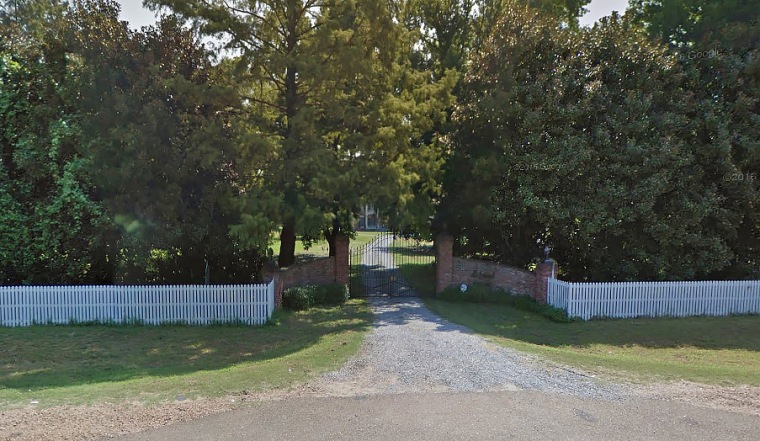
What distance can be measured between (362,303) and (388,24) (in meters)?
7.45

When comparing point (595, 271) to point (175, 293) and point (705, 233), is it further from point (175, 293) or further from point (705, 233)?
point (175, 293)

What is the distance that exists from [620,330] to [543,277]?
2.44 meters

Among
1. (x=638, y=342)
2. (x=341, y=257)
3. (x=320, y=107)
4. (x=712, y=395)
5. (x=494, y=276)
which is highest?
(x=320, y=107)

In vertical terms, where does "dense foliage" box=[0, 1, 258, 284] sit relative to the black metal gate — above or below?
above

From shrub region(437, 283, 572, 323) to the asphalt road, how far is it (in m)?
7.07

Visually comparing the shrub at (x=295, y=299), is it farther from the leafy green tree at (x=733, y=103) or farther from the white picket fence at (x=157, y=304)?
the leafy green tree at (x=733, y=103)

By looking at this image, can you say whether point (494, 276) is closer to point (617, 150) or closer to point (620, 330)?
point (620, 330)

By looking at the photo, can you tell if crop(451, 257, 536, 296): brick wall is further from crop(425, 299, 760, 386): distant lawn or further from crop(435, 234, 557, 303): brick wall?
crop(425, 299, 760, 386): distant lawn

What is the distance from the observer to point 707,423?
15.8 feet

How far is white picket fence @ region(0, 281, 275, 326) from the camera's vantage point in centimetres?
1055

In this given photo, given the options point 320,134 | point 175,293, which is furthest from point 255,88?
point 175,293

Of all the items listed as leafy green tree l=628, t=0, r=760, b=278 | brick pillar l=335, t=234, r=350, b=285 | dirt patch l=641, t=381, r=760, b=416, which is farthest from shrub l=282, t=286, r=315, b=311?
leafy green tree l=628, t=0, r=760, b=278

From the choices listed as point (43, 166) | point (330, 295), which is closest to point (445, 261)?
point (330, 295)

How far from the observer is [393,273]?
17734 millimetres
